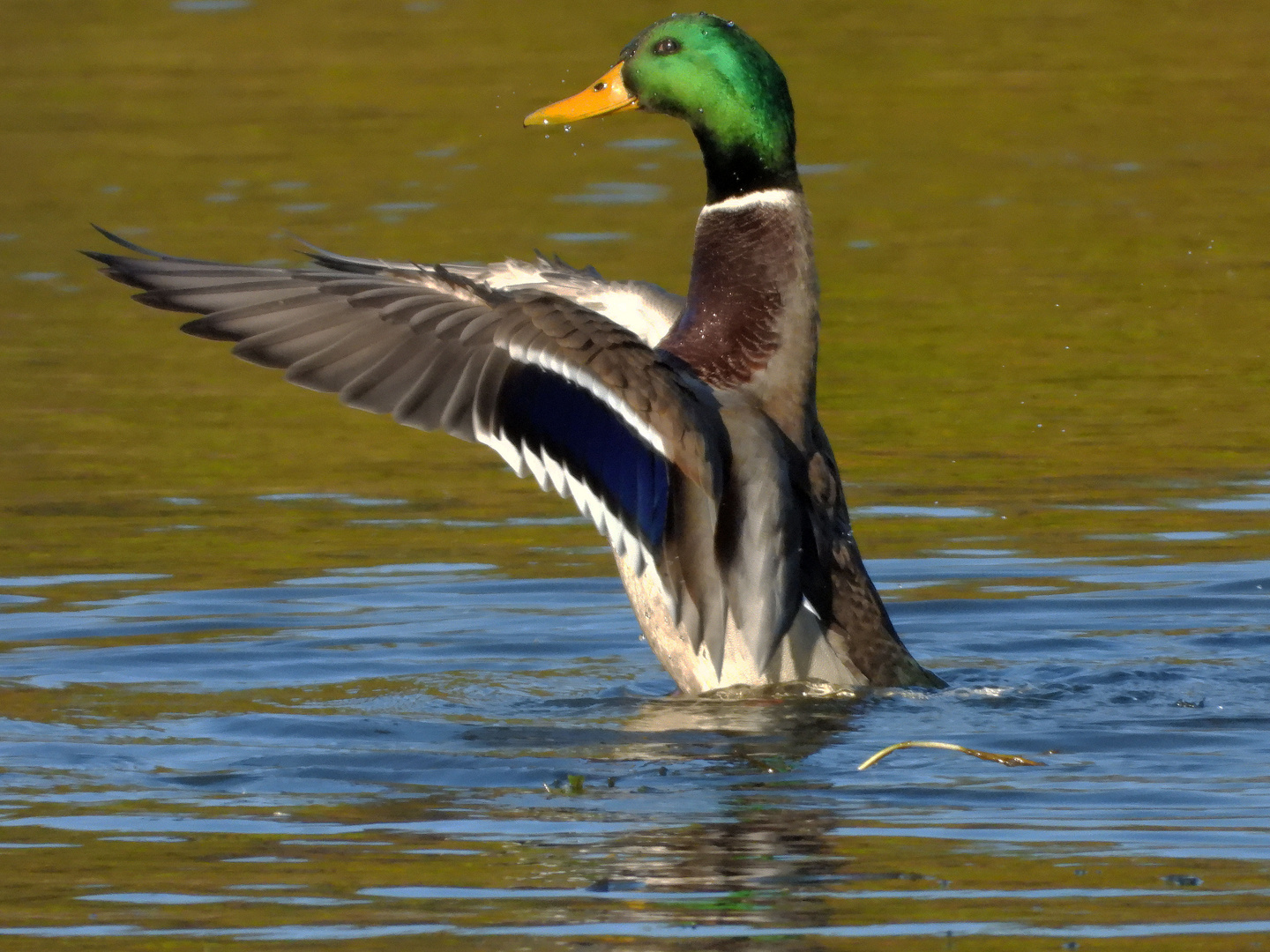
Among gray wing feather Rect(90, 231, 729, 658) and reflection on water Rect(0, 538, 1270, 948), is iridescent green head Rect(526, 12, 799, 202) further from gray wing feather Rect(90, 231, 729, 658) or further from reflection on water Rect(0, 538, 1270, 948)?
reflection on water Rect(0, 538, 1270, 948)

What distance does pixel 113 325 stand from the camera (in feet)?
33.9

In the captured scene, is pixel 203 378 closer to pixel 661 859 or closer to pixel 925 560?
pixel 925 560

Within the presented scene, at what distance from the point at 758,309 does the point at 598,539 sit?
7.10 feet

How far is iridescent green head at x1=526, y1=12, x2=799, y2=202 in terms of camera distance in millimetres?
5848

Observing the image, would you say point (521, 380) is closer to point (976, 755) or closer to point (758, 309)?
point (758, 309)

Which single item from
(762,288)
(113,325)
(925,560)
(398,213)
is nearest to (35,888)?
(762,288)

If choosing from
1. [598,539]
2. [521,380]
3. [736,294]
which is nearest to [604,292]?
[736,294]

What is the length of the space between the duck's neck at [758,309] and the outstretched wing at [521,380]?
0.31 meters

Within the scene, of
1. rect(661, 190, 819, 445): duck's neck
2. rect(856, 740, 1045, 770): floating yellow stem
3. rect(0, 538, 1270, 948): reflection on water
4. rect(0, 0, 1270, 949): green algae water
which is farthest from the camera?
rect(661, 190, 819, 445): duck's neck

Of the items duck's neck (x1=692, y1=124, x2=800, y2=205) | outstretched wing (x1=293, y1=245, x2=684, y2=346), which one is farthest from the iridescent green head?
outstretched wing (x1=293, y1=245, x2=684, y2=346)

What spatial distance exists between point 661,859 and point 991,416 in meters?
4.73

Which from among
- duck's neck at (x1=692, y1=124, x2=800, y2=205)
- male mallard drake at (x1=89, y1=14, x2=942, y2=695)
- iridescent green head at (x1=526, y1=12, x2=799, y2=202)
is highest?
iridescent green head at (x1=526, y1=12, x2=799, y2=202)

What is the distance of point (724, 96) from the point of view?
5.87 meters

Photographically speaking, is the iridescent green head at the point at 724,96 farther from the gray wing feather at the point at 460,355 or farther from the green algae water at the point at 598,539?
the green algae water at the point at 598,539
